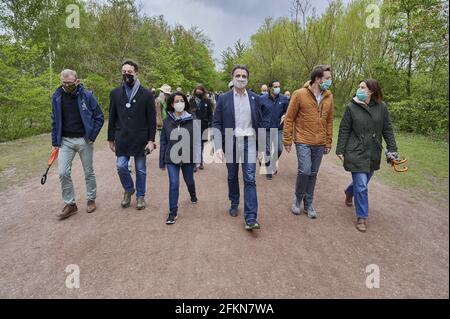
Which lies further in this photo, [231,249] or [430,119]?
[430,119]

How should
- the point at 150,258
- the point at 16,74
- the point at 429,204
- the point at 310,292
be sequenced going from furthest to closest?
the point at 16,74, the point at 429,204, the point at 150,258, the point at 310,292

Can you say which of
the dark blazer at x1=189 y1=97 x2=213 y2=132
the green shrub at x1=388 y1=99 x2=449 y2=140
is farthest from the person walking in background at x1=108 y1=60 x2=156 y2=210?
the green shrub at x1=388 y1=99 x2=449 y2=140

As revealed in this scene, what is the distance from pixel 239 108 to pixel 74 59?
79.5 feet

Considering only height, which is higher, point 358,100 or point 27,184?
point 358,100

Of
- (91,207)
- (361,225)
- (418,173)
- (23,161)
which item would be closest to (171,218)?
(91,207)

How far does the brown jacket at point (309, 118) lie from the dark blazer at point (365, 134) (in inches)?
11.2

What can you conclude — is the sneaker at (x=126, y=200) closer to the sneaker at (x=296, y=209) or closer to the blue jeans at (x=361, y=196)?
the sneaker at (x=296, y=209)

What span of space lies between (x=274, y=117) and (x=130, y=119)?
3.43m

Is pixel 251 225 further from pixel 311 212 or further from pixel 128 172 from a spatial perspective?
pixel 128 172

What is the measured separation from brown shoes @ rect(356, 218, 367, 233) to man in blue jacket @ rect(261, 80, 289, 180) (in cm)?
263

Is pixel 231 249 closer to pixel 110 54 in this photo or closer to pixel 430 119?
pixel 430 119

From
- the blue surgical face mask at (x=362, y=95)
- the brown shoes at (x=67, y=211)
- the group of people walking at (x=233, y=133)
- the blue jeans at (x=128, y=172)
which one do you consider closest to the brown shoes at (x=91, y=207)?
the group of people walking at (x=233, y=133)
